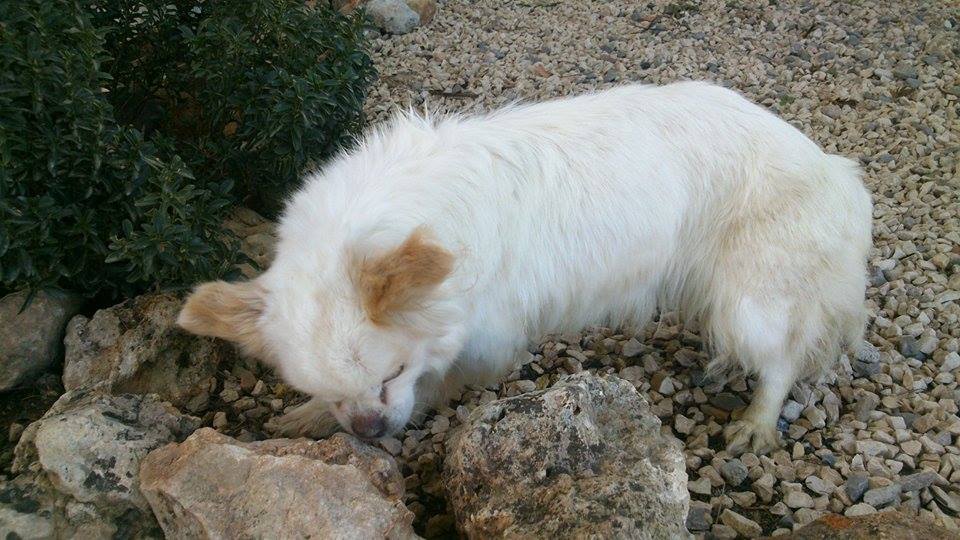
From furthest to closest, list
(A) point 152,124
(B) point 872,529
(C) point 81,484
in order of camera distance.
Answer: (A) point 152,124 < (C) point 81,484 < (B) point 872,529

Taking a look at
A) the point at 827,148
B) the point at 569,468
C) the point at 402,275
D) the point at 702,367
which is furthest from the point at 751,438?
the point at 827,148

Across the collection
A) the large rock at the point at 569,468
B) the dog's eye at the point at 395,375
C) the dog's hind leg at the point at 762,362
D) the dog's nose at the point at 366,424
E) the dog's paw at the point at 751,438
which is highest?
the dog's eye at the point at 395,375

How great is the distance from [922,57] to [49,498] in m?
5.95

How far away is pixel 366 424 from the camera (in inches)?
103

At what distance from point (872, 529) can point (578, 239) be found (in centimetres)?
143

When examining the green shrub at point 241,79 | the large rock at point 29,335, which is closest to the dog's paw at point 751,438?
the green shrub at point 241,79

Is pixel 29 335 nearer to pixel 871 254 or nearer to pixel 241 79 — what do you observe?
pixel 241 79

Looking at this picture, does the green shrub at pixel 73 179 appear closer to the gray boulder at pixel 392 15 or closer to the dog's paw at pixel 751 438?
the dog's paw at pixel 751 438

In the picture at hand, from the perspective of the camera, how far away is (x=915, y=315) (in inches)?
146

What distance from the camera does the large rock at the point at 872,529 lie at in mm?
2061

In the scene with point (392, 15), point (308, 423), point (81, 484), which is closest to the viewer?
point (81, 484)

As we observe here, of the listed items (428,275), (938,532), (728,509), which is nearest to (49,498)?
(428,275)

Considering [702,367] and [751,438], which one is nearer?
[751,438]

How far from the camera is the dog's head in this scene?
229 centimetres
